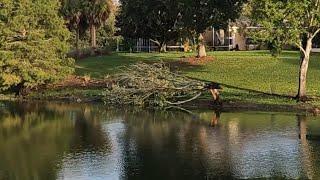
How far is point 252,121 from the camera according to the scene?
2903cm

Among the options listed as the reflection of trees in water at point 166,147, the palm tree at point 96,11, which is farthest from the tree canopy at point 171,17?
the reflection of trees in water at point 166,147

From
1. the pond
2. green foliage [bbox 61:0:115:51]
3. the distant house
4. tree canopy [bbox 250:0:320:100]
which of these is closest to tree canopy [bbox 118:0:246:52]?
green foliage [bbox 61:0:115:51]

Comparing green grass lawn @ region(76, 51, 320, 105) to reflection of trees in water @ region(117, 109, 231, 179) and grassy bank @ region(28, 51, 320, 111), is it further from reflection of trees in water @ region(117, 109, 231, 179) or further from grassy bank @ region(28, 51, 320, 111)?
reflection of trees in water @ region(117, 109, 231, 179)

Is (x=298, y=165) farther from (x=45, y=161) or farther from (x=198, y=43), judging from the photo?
(x=198, y=43)

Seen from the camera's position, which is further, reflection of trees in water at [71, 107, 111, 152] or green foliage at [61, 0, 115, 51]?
green foliage at [61, 0, 115, 51]

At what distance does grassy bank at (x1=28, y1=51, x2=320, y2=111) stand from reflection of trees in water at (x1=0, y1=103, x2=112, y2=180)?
224 inches

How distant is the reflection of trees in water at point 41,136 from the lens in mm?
19544

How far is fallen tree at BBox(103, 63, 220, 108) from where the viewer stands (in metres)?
34.8

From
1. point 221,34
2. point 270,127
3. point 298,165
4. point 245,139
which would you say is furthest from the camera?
point 221,34

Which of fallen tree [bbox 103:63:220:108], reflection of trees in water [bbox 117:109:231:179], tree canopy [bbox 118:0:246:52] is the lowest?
reflection of trees in water [bbox 117:109:231:179]

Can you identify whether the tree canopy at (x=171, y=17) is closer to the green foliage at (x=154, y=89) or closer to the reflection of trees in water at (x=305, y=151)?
the green foliage at (x=154, y=89)

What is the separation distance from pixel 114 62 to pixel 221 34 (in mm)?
24408

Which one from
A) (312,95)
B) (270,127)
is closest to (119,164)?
(270,127)

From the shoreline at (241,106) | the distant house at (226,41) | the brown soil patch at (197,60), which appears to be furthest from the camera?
the distant house at (226,41)
